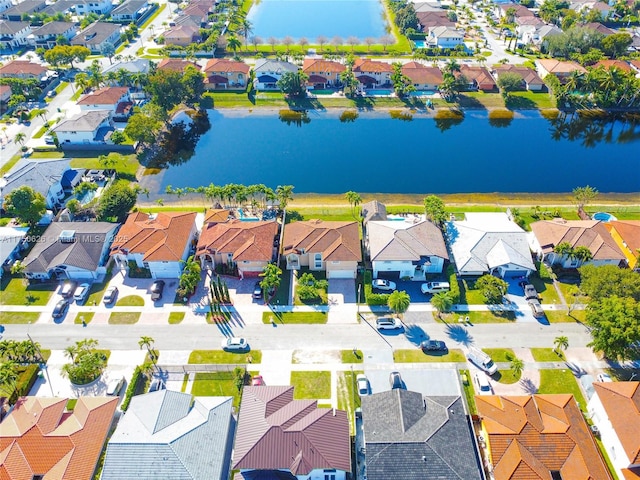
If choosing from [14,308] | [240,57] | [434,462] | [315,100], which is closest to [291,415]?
[434,462]

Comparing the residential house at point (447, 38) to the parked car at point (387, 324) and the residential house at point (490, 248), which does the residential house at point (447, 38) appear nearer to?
the residential house at point (490, 248)

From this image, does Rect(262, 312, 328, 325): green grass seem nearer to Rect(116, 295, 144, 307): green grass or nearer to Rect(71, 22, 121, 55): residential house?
Rect(116, 295, 144, 307): green grass

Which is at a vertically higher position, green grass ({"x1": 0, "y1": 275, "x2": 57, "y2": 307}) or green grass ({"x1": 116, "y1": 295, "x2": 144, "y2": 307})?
green grass ({"x1": 116, "y1": 295, "x2": 144, "y2": 307})

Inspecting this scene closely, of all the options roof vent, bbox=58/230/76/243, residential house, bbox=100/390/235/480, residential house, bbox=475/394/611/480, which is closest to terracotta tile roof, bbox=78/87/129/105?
roof vent, bbox=58/230/76/243

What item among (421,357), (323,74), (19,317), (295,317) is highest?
(323,74)

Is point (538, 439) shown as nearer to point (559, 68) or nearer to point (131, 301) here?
point (131, 301)

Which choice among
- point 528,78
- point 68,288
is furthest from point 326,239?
point 528,78

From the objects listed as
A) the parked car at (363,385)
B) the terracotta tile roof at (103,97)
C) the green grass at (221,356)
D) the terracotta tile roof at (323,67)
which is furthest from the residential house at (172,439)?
the terracotta tile roof at (323,67)
